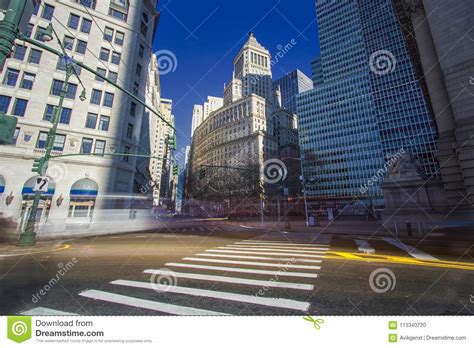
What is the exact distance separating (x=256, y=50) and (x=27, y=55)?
113355 mm

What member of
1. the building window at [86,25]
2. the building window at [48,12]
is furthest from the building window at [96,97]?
the building window at [48,12]

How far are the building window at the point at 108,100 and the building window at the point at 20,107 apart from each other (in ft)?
23.3

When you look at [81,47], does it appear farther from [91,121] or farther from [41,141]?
[41,141]

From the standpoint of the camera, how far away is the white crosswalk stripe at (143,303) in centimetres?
289

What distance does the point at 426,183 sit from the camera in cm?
1577

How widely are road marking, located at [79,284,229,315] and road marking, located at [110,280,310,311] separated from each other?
0.57m

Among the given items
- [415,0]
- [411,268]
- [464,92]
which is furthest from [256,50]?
[411,268]

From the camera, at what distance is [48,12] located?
75.8 ft

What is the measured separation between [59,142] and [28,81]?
7242mm

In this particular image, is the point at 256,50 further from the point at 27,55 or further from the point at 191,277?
the point at 191,277

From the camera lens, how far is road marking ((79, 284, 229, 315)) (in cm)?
289

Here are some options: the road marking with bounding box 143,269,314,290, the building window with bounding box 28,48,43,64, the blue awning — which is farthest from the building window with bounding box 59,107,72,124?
the road marking with bounding box 143,269,314,290

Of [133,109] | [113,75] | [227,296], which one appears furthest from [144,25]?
[227,296]

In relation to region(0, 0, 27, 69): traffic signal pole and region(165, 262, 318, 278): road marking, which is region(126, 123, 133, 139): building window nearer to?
region(165, 262, 318, 278): road marking
